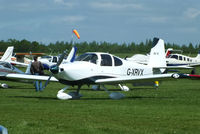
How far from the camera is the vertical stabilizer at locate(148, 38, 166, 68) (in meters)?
21.7

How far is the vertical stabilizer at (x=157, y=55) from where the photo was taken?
855 inches

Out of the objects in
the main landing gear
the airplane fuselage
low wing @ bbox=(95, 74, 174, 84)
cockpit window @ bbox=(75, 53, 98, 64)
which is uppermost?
cockpit window @ bbox=(75, 53, 98, 64)

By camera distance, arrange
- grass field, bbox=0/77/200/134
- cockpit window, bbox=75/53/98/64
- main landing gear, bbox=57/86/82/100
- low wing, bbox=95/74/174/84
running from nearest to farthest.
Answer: grass field, bbox=0/77/200/134 < low wing, bbox=95/74/174/84 < main landing gear, bbox=57/86/82/100 < cockpit window, bbox=75/53/98/64

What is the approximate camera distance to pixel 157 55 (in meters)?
21.9

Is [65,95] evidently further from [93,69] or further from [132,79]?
[132,79]

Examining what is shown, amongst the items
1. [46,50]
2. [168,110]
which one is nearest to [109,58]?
[168,110]

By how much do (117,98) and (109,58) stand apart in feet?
5.47

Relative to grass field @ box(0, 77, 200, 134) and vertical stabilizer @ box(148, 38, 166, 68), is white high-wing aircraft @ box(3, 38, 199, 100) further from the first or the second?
vertical stabilizer @ box(148, 38, 166, 68)

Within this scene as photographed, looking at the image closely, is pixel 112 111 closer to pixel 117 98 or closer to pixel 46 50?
pixel 117 98

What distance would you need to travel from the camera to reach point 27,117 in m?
10.2

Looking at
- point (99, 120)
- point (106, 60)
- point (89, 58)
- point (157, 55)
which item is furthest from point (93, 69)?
point (157, 55)

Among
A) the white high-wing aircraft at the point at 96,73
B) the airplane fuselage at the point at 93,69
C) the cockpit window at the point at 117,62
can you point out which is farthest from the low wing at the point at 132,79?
the cockpit window at the point at 117,62

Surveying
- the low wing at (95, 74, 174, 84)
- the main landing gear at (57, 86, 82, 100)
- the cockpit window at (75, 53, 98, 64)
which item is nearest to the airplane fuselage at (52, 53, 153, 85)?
the cockpit window at (75, 53, 98, 64)

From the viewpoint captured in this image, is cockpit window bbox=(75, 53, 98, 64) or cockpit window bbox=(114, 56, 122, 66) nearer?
cockpit window bbox=(75, 53, 98, 64)
